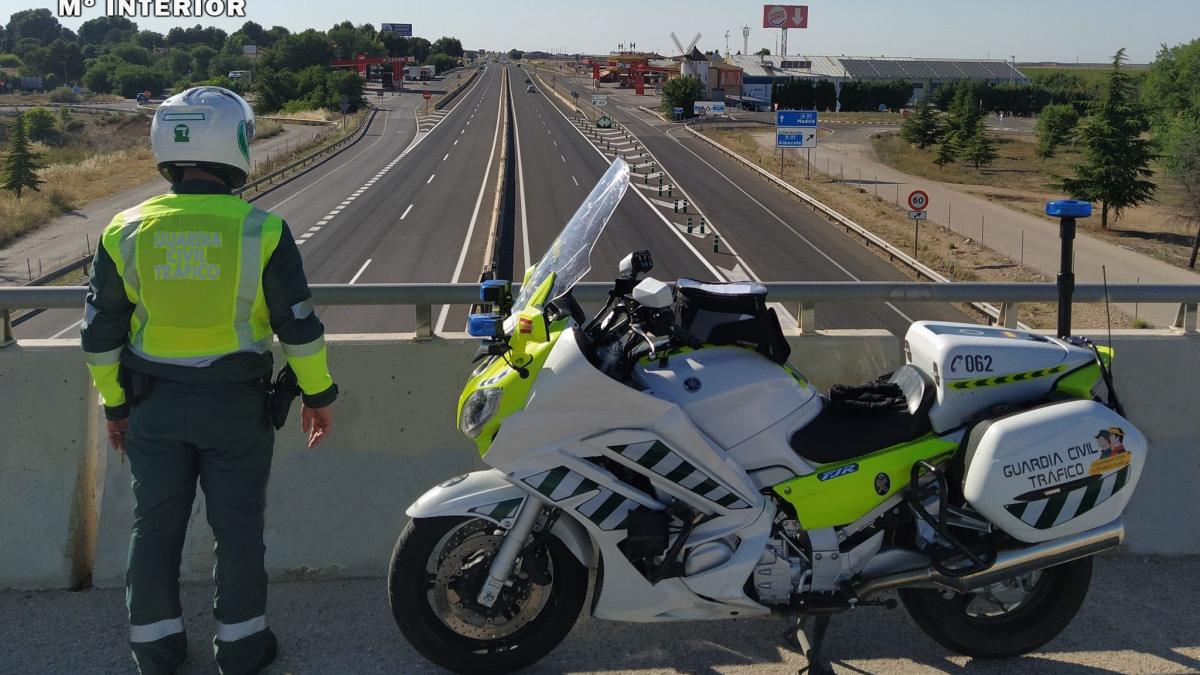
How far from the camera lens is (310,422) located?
3760 mm

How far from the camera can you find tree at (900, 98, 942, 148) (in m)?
72.5

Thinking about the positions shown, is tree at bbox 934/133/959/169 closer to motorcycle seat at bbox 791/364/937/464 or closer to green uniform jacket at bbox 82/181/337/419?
motorcycle seat at bbox 791/364/937/464

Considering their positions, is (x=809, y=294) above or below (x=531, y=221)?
above

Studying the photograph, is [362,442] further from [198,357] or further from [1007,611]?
[1007,611]

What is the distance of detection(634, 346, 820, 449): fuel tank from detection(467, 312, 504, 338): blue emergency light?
1.74 feet

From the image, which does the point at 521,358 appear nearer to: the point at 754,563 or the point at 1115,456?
the point at 754,563

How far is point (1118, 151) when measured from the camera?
4538 cm

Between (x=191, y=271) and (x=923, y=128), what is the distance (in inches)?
2946

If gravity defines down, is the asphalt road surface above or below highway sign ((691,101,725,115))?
below

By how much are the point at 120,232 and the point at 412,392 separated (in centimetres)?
159

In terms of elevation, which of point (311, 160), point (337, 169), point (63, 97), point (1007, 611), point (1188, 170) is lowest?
point (1007, 611)

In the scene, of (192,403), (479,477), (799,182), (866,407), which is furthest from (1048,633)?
(799,182)

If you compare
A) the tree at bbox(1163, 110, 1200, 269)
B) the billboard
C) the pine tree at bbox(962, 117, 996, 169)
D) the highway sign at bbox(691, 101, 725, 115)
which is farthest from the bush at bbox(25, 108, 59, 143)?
the billboard

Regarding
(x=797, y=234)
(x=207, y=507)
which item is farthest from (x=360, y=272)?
(x=207, y=507)
